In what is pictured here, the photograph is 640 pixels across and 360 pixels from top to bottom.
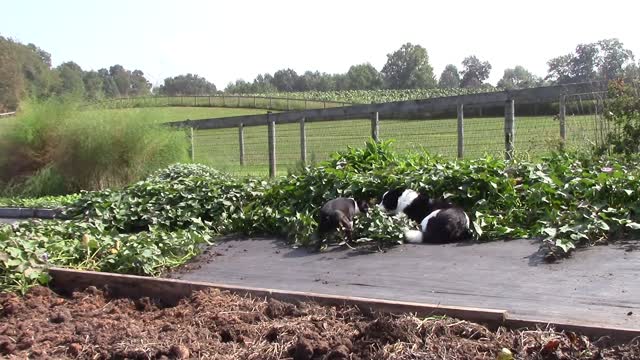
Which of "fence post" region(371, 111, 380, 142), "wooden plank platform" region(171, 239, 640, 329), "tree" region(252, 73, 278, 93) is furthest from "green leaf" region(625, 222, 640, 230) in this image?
"tree" region(252, 73, 278, 93)

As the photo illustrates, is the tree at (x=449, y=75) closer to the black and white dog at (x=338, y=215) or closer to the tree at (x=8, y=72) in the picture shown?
the tree at (x=8, y=72)

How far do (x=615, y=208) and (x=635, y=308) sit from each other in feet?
8.13

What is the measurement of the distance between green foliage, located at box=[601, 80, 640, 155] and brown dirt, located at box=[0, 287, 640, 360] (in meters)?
6.40

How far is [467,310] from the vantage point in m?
4.15

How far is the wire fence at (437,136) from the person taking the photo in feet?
35.2

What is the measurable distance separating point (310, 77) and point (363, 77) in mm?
22160

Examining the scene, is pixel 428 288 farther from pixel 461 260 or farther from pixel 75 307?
pixel 75 307

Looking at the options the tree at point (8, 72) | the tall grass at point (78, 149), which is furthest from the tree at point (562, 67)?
the tree at point (8, 72)

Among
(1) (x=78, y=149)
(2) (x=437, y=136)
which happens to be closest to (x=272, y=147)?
A: (2) (x=437, y=136)

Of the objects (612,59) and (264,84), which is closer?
(612,59)

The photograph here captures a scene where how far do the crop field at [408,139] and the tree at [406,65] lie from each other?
245 ft

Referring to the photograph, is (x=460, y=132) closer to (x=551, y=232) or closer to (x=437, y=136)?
(x=437, y=136)

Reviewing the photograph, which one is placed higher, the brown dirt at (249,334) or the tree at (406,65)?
the tree at (406,65)

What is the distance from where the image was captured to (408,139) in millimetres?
15203
